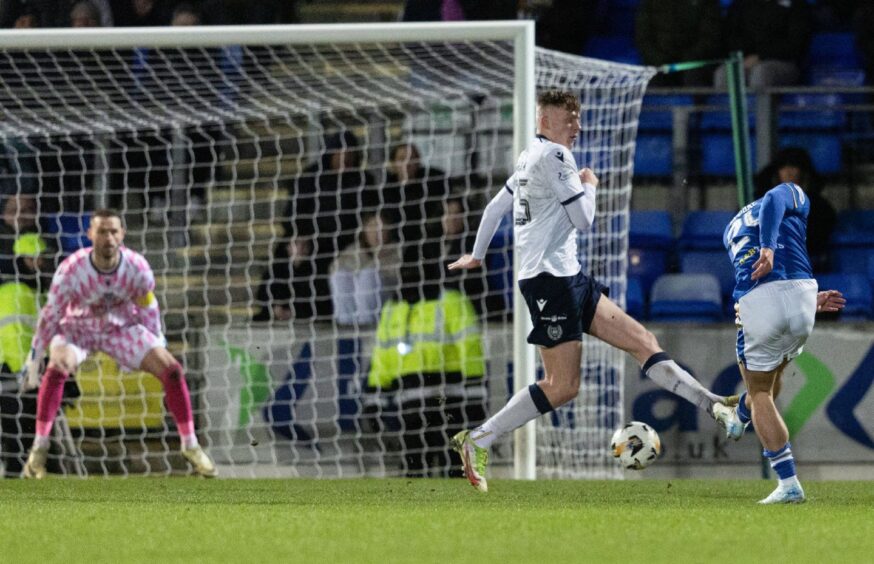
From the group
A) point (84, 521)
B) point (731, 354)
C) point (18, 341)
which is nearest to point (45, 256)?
point (18, 341)

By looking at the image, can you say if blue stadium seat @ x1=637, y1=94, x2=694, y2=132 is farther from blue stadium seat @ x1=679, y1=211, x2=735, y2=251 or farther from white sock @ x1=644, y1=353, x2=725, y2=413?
white sock @ x1=644, y1=353, x2=725, y2=413

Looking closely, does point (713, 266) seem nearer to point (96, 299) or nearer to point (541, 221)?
point (541, 221)

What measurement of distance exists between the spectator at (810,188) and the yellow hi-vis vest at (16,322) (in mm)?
4995

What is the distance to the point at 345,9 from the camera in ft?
46.2

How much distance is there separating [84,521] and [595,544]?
2.07 m

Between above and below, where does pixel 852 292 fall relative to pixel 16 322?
above

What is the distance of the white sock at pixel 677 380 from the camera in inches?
305

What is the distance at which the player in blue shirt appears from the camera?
680cm

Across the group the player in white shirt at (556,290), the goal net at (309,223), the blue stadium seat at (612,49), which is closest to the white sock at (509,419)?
the player in white shirt at (556,290)

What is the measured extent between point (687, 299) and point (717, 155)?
155 centimetres

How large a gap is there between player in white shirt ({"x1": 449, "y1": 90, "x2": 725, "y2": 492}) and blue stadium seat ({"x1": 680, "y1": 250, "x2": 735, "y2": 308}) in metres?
3.82

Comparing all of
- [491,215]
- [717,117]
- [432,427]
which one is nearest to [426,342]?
[432,427]

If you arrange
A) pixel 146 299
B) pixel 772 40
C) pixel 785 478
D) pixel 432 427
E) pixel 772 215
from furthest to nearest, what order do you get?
pixel 772 40, pixel 432 427, pixel 146 299, pixel 785 478, pixel 772 215

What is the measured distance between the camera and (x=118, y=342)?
9.83 m
